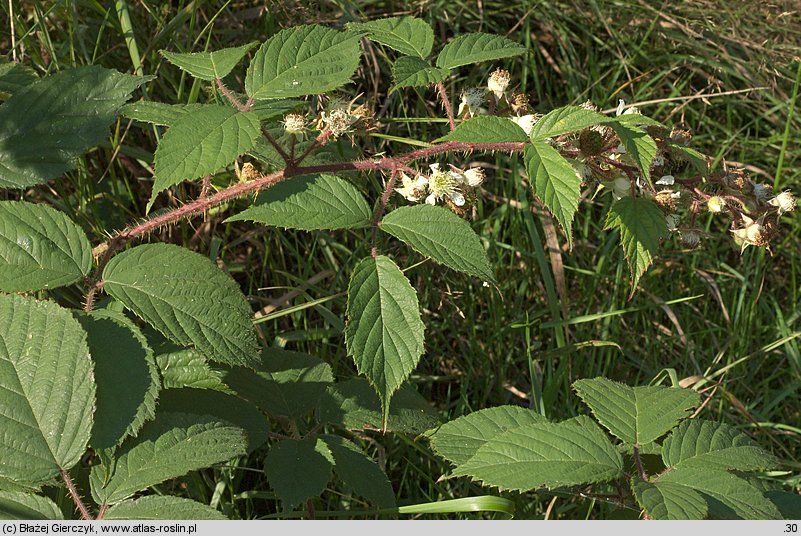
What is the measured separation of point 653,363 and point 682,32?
49.6 inches

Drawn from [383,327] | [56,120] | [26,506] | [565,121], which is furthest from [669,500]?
[56,120]

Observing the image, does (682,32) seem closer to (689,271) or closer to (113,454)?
(689,271)

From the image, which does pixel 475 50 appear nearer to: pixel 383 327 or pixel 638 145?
pixel 638 145

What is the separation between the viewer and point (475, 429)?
148 centimetres

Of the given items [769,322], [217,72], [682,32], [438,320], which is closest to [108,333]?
[217,72]

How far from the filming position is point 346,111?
4.84ft

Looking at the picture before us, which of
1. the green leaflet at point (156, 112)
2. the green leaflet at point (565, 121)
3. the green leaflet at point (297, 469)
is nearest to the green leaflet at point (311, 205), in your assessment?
the green leaflet at point (156, 112)

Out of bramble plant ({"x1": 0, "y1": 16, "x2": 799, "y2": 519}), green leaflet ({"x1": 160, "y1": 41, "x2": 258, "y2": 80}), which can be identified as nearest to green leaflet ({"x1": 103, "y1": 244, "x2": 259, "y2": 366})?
bramble plant ({"x1": 0, "y1": 16, "x2": 799, "y2": 519})

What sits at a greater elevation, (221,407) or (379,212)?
(379,212)

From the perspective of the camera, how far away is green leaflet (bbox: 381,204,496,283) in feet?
4.27

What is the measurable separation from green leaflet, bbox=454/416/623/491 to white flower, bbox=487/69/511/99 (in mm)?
632

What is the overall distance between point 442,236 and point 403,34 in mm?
489

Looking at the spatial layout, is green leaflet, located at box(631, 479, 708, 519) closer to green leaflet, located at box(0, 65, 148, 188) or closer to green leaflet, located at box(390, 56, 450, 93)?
green leaflet, located at box(390, 56, 450, 93)

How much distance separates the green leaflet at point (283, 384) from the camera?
1.58 meters
